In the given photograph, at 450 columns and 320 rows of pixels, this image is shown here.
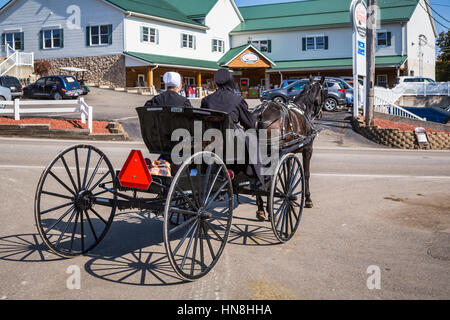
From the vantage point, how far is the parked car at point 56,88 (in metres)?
33.2

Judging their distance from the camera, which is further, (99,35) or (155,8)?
(155,8)

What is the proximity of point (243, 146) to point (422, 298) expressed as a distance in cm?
258

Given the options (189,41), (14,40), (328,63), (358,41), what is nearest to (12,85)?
(14,40)

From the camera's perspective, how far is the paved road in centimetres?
441

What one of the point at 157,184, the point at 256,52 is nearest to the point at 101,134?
the point at 157,184

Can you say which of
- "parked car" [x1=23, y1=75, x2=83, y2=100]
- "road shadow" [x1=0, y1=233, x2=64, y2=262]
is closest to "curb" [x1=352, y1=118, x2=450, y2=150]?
"road shadow" [x1=0, y1=233, x2=64, y2=262]

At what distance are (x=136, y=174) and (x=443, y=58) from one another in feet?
202

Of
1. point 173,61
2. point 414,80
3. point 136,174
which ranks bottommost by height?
point 136,174

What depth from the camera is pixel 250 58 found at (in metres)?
46.5

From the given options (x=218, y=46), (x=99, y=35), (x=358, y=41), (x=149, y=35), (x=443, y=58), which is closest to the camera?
(x=358, y=41)

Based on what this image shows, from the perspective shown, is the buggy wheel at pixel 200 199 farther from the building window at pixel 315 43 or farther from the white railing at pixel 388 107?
the building window at pixel 315 43

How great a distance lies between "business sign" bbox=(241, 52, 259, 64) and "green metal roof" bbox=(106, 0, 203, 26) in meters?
5.74

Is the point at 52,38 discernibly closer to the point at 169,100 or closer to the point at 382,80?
the point at 382,80
